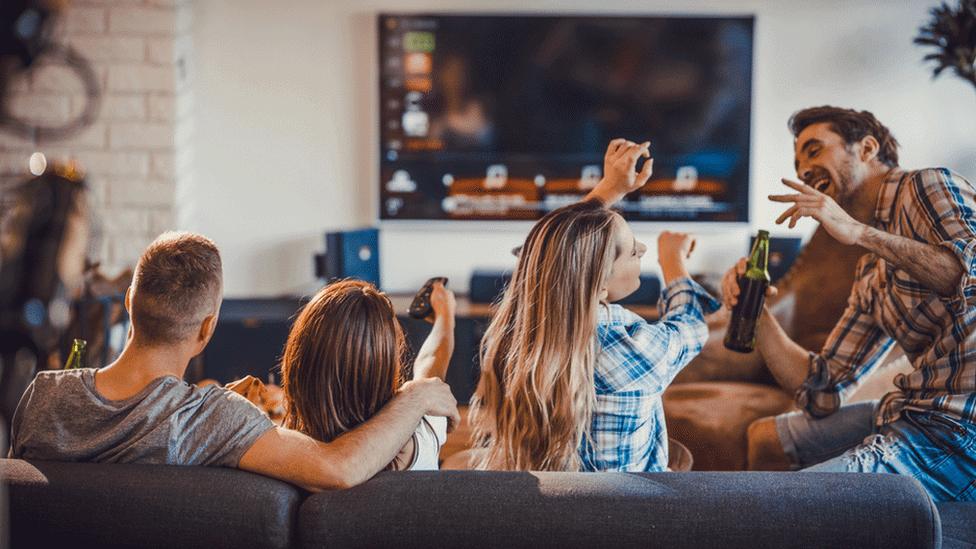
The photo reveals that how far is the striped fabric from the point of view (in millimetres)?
1776

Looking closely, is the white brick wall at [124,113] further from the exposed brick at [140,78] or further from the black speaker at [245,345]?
the black speaker at [245,345]

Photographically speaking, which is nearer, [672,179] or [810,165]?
[810,165]

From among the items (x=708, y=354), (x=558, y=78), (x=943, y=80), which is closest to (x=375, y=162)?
(x=558, y=78)

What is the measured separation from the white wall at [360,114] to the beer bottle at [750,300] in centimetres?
244

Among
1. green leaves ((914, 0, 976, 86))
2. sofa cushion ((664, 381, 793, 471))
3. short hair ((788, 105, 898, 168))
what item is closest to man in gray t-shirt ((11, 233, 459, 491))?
short hair ((788, 105, 898, 168))

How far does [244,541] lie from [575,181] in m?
3.43

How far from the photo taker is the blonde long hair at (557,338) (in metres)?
1.64

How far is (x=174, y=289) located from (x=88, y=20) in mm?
3156

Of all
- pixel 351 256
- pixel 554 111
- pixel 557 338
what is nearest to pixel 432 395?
pixel 557 338

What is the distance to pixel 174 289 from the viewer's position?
56.6 inches

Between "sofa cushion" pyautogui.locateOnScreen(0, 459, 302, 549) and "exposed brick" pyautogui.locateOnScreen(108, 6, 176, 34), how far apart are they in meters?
3.26

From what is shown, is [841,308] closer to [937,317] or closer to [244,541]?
[937,317]

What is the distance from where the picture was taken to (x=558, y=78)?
4469mm

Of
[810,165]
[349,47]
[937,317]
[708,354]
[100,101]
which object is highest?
[349,47]
